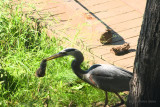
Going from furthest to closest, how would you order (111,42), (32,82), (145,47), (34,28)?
1. (34,28)
2. (111,42)
3. (32,82)
4. (145,47)

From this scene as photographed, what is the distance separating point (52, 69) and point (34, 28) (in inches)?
52.1

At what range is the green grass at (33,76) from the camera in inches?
204

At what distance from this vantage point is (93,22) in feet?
21.7

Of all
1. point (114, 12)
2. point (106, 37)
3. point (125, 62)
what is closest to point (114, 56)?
point (125, 62)

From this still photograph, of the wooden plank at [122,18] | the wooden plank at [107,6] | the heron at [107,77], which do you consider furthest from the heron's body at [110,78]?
the wooden plank at [107,6]

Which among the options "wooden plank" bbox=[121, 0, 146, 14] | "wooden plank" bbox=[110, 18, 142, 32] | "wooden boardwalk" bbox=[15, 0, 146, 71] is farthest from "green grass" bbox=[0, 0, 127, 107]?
"wooden plank" bbox=[121, 0, 146, 14]

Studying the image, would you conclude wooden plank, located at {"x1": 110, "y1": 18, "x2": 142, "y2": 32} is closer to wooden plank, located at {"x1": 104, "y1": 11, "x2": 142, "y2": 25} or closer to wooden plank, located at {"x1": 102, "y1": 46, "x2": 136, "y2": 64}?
wooden plank, located at {"x1": 104, "y1": 11, "x2": 142, "y2": 25}

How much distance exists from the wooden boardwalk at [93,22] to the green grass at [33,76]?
0.97 feet

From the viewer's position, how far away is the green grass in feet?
17.0

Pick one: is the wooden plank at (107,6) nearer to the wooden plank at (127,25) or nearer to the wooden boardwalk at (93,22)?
the wooden boardwalk at (93,22)

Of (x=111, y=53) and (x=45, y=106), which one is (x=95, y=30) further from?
(x=45, y=106)

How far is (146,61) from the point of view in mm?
3912

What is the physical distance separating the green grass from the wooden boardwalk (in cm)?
30

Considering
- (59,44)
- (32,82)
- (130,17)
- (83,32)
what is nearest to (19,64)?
(32,82)
